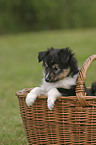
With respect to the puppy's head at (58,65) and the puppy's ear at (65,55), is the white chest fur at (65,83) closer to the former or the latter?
the puppy's head at (58,65)

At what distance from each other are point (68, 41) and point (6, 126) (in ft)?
60.7

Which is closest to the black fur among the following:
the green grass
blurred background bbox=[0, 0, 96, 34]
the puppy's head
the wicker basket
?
the puppy's head

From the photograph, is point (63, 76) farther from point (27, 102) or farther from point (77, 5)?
point (77, 5)

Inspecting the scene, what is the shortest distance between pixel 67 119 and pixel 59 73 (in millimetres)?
667

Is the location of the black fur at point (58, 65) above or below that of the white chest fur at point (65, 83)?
above

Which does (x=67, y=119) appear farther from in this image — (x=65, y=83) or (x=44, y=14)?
(x=44, y=14)

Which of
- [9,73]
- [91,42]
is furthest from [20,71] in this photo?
[91,42]

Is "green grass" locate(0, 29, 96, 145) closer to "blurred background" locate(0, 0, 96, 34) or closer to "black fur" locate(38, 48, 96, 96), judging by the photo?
"black fur" locate(38, 48, 96, 96)

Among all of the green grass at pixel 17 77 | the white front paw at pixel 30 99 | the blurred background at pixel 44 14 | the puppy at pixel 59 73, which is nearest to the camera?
the white front paw at pixel 30 99

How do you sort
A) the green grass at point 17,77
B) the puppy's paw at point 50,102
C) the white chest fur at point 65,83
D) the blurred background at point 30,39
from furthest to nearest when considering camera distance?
the blurred background at point 30,39, the green grass at point 17,77, the white chest fur at point 65,83, the puppy's paw at point 50,102

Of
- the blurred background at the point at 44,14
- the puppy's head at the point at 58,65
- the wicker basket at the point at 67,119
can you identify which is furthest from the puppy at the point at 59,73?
the blurred background at the point at 44,14

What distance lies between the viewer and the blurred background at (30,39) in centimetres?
604

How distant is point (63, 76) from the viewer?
132 inches

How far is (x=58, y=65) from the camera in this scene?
3295mm
